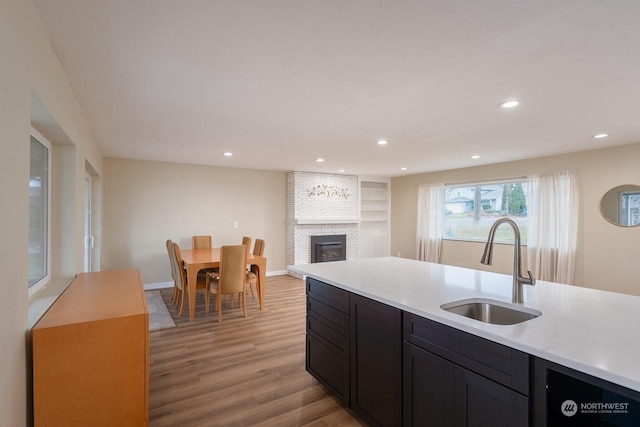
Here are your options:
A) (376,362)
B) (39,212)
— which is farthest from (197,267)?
(376,362)

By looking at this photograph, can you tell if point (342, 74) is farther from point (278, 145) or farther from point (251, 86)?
point (278, 145)

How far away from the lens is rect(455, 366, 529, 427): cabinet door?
4.02ft

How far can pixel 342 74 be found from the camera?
216 centimetres

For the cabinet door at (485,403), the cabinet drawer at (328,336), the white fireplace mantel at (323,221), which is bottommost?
the cabinet drawer at (328,336)

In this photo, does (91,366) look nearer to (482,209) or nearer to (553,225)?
(553,225)

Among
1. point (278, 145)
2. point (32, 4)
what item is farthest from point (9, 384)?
point (278, 145)

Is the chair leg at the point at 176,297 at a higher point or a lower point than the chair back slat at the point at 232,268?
lower

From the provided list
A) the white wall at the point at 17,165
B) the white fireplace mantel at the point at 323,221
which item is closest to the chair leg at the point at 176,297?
the white fireplace mantel at the point at 323,221

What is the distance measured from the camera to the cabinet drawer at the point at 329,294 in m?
2.23

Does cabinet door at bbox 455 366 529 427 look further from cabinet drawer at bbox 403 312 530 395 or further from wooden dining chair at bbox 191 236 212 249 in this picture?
wooden dining chair at bbox 191 236 212 249

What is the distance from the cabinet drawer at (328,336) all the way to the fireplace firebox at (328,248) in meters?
4.49

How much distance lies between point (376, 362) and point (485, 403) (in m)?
0.70

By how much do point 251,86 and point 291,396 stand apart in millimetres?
2375

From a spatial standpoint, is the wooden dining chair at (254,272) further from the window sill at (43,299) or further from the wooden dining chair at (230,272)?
the window sill at (43,299)
